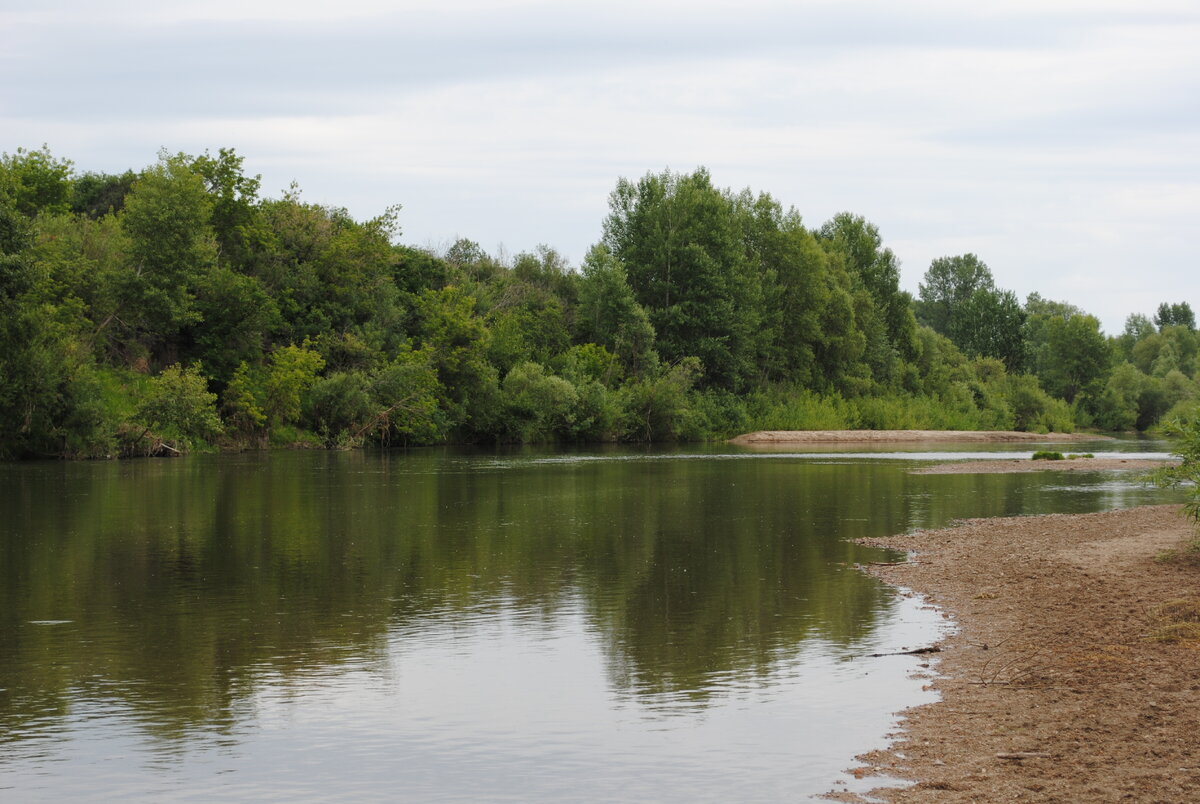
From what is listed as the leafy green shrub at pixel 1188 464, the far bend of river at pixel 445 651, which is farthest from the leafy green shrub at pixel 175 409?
the leafy green shrub at pixel 1188 464

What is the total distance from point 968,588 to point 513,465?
126 feet

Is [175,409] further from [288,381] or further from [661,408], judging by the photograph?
[661,408]

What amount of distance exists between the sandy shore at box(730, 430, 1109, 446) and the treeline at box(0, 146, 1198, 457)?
2851 millimetres

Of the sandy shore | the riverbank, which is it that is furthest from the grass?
the sandy shore

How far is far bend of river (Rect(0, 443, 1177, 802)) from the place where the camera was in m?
10.0

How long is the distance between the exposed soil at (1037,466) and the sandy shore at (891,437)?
3457 centimetres

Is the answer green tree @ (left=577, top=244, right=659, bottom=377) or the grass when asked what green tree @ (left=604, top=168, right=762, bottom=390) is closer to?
green tree @ (left=577, top=244, right=659, bottom=377)

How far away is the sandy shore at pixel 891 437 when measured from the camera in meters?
96.3

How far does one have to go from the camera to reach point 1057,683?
12.1 metres

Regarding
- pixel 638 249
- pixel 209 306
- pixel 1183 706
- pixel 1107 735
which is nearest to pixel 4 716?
pixel 1107 735

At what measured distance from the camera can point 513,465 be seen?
185 ft

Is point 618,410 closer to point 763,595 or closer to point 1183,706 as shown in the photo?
point 763,595

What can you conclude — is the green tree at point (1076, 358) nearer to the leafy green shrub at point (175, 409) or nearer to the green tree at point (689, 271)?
the green tree at point (689, 271)

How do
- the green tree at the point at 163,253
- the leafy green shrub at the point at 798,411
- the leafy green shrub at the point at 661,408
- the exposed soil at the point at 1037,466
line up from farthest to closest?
the leafy green shrub at the point at 798,411
the leafy green shrub at the point at 661,408
the green tree at the point at 163,253
the exposed soil at the point at 1037,466
